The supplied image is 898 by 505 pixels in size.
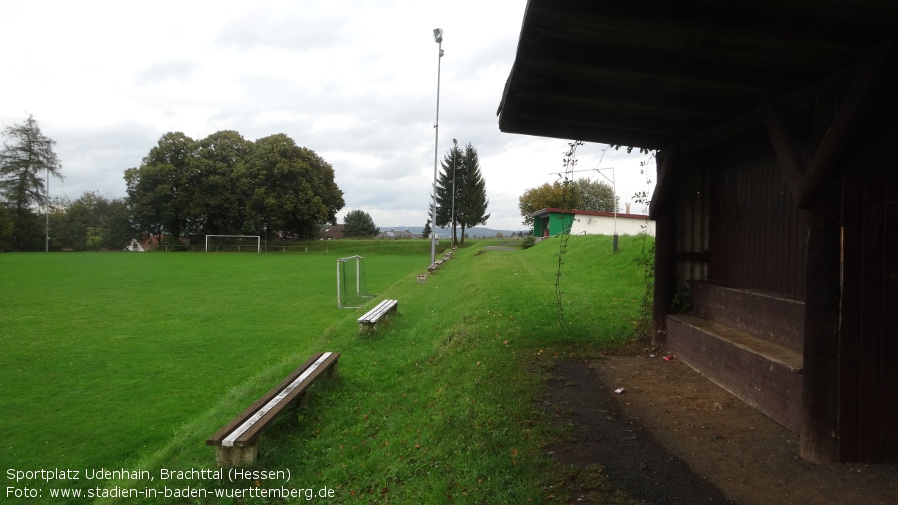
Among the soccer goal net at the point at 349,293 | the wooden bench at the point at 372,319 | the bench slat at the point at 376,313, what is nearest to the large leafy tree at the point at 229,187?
the soccer goal net at the point at 349,293

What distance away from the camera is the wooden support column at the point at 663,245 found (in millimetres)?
6828

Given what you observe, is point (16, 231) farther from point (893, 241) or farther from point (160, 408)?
point (893, 241)

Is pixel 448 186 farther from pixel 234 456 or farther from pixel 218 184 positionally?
pixel 234 456

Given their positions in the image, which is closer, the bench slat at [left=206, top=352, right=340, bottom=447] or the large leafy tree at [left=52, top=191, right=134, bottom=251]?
the bench slat at [left=206, top=352, right=340, bottom=447]

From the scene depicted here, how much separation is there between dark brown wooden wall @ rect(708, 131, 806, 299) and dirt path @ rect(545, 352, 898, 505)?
3.99 ft

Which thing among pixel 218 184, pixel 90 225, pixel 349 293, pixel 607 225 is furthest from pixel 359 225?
pixel 349 293

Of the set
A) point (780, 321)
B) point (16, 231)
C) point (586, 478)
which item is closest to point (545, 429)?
point (586, 478)

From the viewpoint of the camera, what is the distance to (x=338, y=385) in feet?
23.1

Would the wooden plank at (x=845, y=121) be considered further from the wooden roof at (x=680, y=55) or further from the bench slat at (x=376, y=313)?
the bench slat at (x=376, y=313)

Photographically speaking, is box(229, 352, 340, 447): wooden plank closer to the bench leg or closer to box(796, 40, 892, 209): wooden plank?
the bench leg

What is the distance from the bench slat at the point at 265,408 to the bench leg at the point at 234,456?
10 cm

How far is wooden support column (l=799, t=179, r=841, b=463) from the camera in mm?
3500

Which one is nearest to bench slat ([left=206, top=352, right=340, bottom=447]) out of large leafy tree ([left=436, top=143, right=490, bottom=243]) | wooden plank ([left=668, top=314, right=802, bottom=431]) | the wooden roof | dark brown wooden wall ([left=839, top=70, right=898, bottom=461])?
the wooden roof

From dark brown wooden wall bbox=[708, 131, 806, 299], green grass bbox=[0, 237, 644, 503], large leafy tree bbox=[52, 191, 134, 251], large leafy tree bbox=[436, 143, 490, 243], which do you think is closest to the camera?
green grass bbox=[0, 237, 644, 503]
